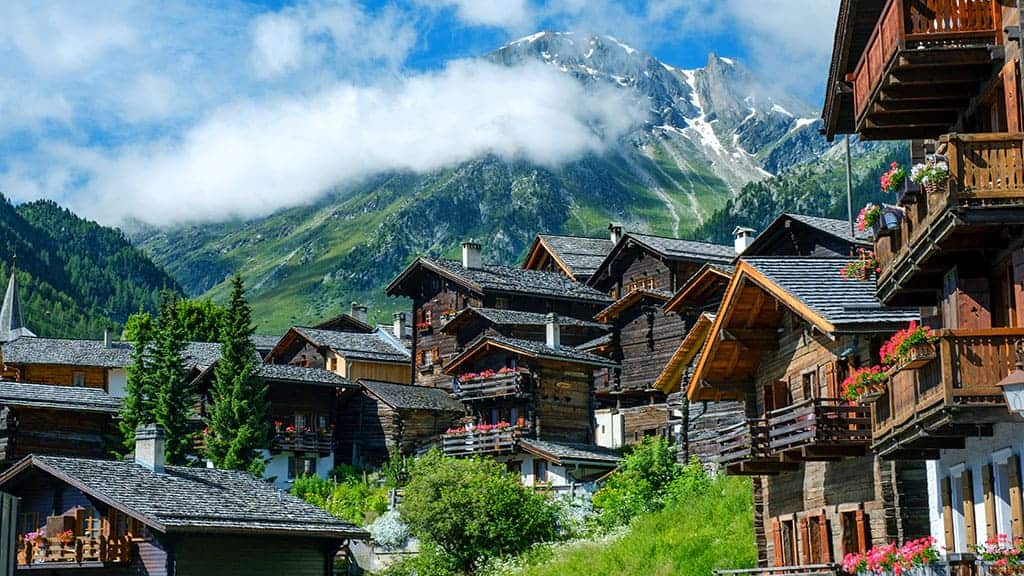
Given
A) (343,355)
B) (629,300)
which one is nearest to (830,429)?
(629,300)

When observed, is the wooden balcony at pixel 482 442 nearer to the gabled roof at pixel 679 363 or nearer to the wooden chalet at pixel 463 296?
the wooden chalet at pixel 463 296

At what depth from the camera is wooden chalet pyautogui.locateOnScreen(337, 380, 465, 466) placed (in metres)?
73.6

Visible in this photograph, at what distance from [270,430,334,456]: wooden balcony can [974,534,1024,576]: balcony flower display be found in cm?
5219

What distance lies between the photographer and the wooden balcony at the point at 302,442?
72.3 metres

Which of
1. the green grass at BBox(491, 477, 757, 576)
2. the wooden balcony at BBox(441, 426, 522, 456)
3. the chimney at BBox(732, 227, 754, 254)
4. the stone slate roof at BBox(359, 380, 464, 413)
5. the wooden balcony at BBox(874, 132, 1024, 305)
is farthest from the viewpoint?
the chimney at BBox(732, 227, 754, 254)

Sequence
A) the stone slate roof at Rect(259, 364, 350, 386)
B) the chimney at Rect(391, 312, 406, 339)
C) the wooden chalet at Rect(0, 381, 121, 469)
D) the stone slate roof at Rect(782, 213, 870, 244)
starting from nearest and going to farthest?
the stone slate roof at Rect(782, 213, 870, 244), the wooden chalet at Rect(0, 381, 121, 469), the stone slate roof at Rect(259, 364, 350, 386), the chimney at Rect(391, 312, 406, 339)

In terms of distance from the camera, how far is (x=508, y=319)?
248ft

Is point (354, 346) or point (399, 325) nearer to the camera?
point (354, 346)

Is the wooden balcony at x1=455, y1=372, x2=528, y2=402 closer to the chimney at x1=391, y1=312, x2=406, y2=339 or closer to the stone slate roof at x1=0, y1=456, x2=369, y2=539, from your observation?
the stone slate roof at x1=0, y1=456, x2=369, y2=539

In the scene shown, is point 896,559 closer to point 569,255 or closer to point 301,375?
point 301,375

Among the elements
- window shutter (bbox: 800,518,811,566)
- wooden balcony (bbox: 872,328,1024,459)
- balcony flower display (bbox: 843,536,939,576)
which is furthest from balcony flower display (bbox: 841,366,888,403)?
window shutter (bbox: 800,518,811,566)

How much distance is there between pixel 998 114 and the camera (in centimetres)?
2530

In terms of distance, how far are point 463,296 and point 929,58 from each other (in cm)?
5810

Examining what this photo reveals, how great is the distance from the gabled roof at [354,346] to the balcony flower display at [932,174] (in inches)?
2486
